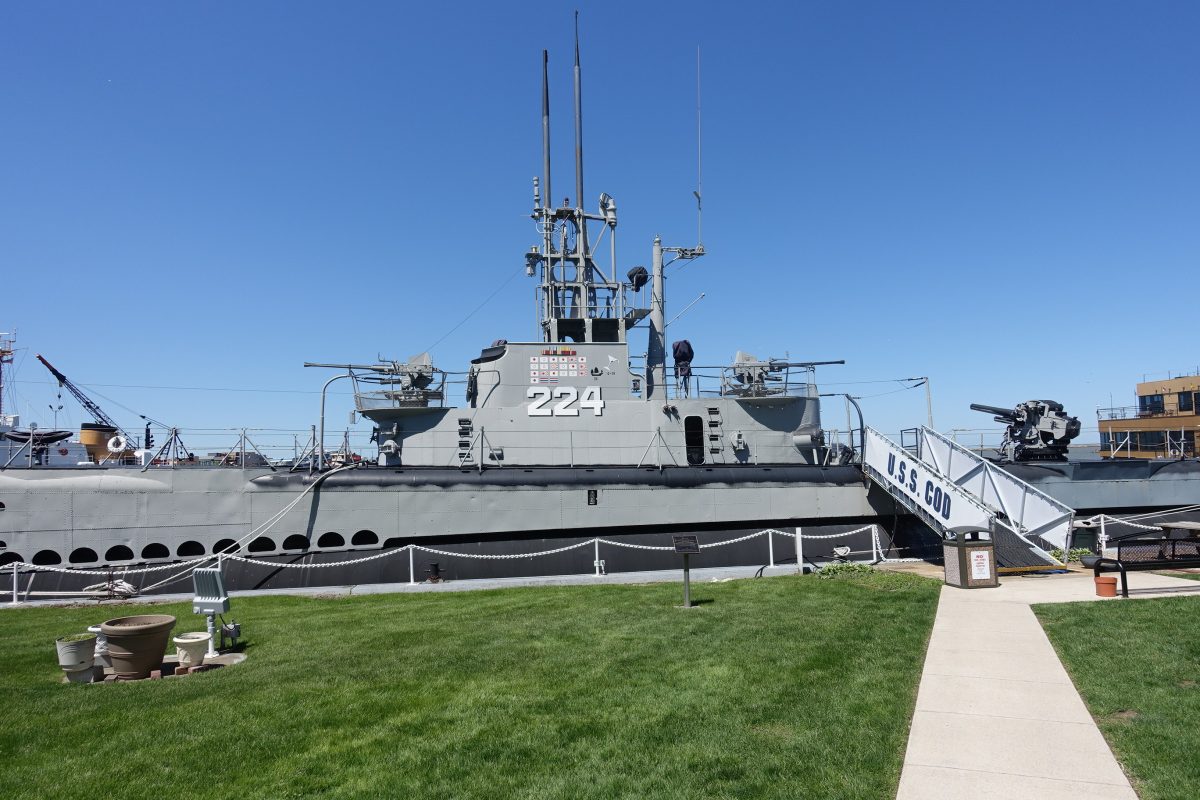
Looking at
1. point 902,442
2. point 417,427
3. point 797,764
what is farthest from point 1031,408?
point 797,764

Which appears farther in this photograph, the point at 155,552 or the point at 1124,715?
the point at 155,552

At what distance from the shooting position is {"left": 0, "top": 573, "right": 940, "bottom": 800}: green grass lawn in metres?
4.78

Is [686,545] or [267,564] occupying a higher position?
[686,545]

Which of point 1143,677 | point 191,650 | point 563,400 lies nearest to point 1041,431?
point 563,400

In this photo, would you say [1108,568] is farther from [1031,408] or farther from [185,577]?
[185,577]

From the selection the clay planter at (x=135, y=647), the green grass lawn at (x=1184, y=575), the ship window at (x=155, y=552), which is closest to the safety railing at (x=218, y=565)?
the ship window at (x=155, y=552)

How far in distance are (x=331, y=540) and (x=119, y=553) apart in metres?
4.25

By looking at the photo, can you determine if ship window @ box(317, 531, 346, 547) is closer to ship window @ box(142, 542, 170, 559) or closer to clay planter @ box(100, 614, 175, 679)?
ship window @ box(142, 542, 170, 559)

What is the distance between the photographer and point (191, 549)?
16312 millimetres

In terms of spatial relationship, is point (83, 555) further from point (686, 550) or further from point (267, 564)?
point (686, 550)

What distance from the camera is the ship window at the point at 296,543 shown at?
16359 mm

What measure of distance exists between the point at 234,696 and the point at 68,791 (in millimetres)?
2002

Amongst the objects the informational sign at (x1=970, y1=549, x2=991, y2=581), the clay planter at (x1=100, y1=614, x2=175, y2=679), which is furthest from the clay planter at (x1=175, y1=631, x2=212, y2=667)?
the informational sign at (x1=970, y1=549, x2=991, y2=581)

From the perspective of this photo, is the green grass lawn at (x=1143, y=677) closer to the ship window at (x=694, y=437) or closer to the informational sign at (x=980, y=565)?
the informational sign at (x=980, y=565)
